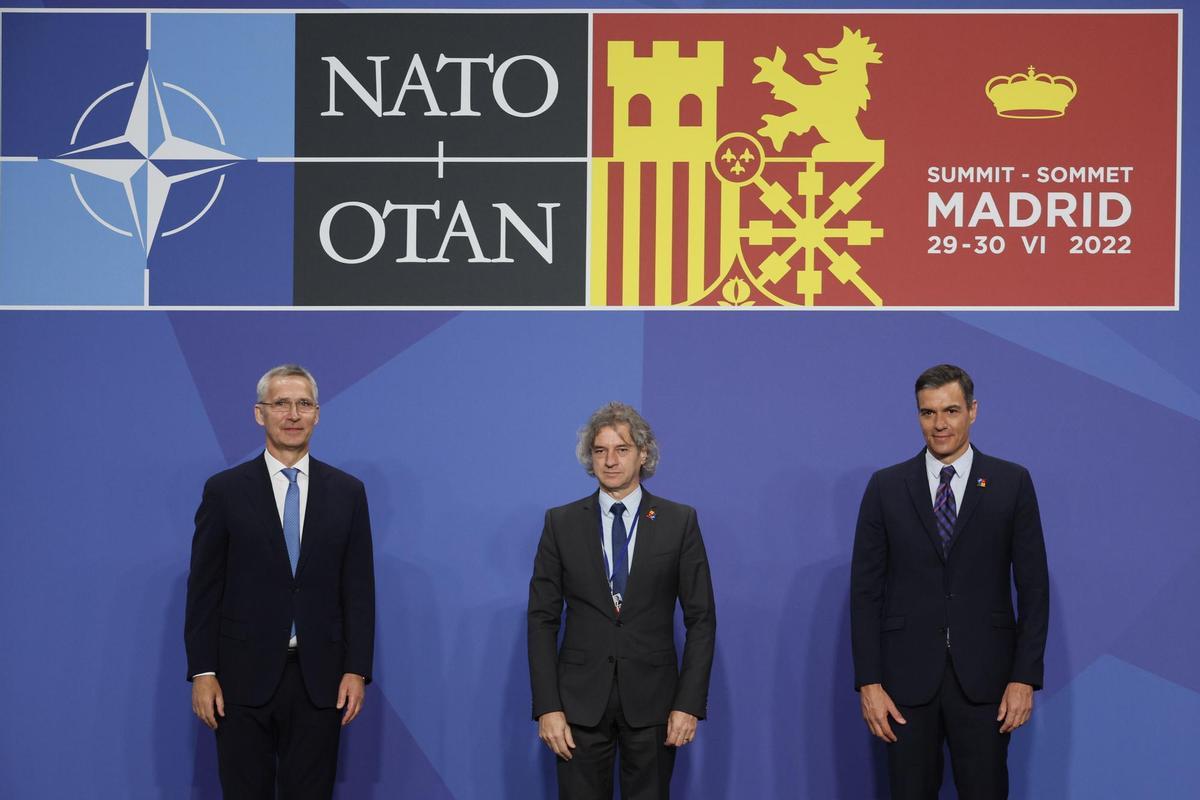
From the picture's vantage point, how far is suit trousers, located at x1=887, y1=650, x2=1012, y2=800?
3.59m

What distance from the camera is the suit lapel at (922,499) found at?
3.66 m

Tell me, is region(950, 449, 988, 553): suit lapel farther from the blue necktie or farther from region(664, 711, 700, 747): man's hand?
the blue necktie

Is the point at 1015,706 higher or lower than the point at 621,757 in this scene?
higher

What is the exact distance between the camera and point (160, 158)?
462cm

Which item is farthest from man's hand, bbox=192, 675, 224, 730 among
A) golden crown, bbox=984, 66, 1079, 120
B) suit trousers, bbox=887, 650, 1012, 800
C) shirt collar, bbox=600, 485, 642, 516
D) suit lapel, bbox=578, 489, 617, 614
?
golden crown, bbox=984, 66, 1079, 120

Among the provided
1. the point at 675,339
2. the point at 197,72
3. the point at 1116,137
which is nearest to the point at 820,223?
the point at 675,339

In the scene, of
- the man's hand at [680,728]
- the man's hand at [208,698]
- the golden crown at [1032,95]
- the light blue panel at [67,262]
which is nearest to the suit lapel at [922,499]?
the man's hand at [680,728]

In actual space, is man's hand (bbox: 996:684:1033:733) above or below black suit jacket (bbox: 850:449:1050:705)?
below

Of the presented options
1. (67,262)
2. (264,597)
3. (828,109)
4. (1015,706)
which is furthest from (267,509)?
(828,109)

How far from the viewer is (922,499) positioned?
370 centimetres

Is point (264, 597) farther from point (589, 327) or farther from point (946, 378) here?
point (946, 378)

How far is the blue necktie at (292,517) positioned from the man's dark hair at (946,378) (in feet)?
6.12

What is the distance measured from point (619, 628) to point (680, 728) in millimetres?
322

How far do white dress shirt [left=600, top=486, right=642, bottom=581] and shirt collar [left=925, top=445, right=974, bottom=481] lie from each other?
2.86 ft
